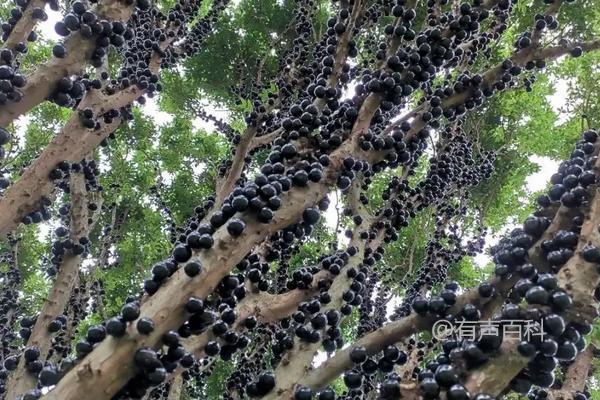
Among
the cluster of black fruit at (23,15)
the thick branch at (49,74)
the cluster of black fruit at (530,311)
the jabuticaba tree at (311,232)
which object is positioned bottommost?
the cluster of black fruit at (530,311)

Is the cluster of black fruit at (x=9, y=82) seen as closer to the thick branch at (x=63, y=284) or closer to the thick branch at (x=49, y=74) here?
the thick branch at (x=49, y=74)

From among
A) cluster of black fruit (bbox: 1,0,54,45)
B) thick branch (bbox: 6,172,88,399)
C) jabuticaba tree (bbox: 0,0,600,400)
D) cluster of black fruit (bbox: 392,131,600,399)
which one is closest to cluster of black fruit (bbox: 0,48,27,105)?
jabuticaba tree (bbox: 0,0,600,400)

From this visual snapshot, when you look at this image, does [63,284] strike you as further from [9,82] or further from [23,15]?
[23,15]

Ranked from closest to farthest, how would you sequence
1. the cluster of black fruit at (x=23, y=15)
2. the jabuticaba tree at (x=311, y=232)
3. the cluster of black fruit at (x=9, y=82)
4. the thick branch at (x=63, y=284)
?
the jabuticaba tree at (x=311, y=232), the cluster of black fruit at (x=9, y=82), the cluster of black fruit at (x=23, y=15), the thick branch at (x=63, y=284)

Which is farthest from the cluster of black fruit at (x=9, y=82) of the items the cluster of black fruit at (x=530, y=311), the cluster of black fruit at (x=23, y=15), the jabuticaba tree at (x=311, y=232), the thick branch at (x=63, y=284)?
the cluster of black fruit at (x=530, y=311)

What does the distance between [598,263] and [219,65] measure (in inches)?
368

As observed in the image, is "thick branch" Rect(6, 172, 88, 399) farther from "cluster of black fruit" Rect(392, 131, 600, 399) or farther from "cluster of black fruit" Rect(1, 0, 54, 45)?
"cluster of black fruit" Rect(392, 131, 600, 399)

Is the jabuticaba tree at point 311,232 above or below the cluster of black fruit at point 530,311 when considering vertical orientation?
above

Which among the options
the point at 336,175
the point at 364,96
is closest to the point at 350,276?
the point at 336,175

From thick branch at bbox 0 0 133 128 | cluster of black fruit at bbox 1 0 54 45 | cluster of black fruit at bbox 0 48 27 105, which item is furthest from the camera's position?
cluster of black fruit at bbox 1 0 54 45

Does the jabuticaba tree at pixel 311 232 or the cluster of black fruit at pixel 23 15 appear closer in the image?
the jabuticaba tree at pixel 311 232

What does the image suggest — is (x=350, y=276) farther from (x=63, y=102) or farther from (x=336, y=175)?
(x=63, y=102)

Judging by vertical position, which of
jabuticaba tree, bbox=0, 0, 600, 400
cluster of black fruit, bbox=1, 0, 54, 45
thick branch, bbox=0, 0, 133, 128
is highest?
cluster of black fruit, bbox=1, 0, 54, 45

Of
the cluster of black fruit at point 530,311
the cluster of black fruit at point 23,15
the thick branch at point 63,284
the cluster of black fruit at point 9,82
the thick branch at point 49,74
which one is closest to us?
the cluster of black fruit at point 530,311
